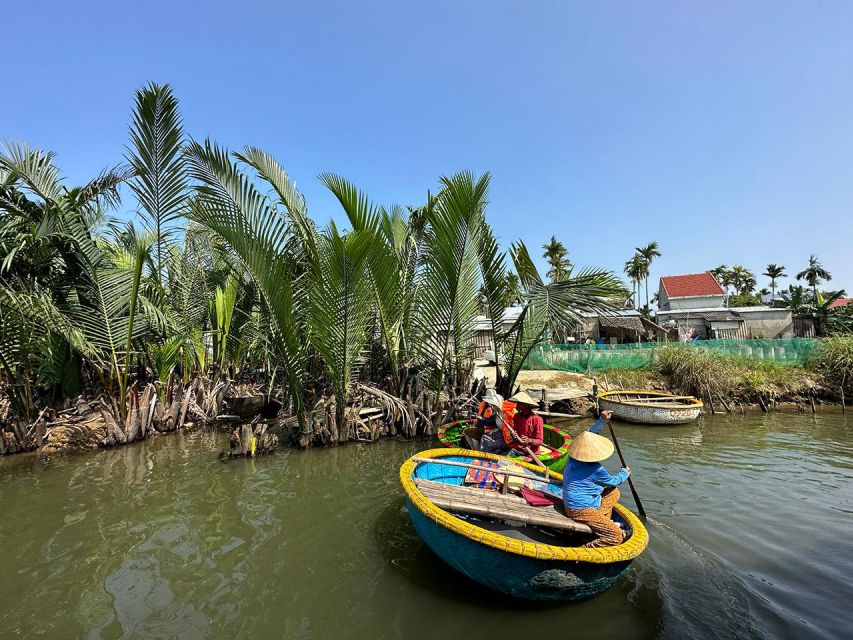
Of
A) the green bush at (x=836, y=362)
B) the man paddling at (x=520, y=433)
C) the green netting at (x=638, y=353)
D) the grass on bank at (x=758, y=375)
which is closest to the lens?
the man paddling at (x=520, y=433)

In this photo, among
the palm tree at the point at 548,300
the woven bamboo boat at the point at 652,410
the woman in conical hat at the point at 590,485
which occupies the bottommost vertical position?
the woven bamboo boat at the point at 652,410

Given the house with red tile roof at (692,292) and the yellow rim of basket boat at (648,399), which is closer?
the yellow rim of basket boat at (648,399)

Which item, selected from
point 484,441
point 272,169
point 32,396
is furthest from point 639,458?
point 32,396

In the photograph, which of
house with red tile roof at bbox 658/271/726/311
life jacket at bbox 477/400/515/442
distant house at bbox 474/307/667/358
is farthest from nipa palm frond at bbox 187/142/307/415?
house with red tile roof at bbox 658/271/726/311

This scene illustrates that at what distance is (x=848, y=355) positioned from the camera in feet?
43.6

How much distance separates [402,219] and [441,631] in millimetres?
8838

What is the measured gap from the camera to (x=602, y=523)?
3.77m

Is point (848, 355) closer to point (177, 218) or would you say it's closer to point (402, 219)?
point (402, 219)

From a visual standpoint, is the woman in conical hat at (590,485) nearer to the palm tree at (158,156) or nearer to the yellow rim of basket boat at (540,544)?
the yellow rim of basket boat at (540,544)

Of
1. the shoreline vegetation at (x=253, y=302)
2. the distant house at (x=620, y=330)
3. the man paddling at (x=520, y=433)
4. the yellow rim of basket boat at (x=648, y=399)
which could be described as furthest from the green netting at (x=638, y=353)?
the man paddling at (x=520, y=433)

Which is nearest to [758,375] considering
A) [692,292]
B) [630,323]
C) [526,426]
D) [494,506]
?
[630,323]

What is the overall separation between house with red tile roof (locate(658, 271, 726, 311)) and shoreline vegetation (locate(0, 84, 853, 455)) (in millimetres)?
27886

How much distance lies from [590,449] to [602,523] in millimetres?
685

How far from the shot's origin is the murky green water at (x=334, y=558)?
3516mm
